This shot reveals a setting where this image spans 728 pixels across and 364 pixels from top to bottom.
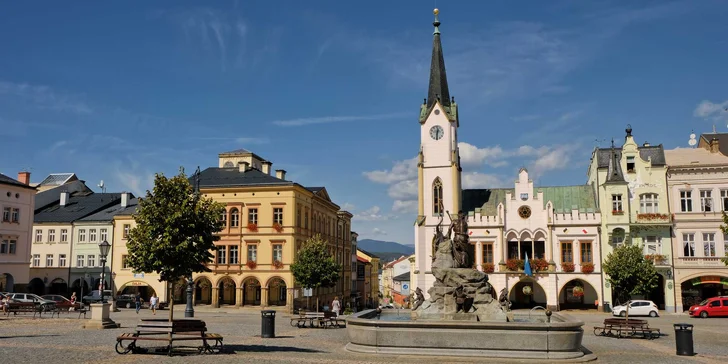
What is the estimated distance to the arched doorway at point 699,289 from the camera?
4372cm

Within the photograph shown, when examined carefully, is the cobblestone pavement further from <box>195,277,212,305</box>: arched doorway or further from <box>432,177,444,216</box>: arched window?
<box>195,277,212,305</box>: arched doorway

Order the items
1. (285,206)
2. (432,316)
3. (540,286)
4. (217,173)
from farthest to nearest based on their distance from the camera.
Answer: (217,173)
(285,206)
(540,286)
(432,316)

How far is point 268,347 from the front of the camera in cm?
1969

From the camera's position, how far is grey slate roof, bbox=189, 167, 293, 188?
53.0m

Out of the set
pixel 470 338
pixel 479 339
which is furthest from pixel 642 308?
pixel 470 338

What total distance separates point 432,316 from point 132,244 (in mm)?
10811

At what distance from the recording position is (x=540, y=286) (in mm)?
47375

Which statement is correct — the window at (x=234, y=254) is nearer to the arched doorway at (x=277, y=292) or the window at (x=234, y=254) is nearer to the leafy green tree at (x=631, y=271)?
the arched doorway at (x=277, y=292)

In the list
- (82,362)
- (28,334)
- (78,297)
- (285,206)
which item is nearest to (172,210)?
(82,362)

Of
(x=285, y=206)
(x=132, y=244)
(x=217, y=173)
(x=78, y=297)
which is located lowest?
(x=78, y=297)

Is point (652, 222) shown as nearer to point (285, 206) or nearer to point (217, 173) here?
point (285, 206)

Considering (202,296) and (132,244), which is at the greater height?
(132,244)

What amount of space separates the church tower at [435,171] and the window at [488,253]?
353 centimetres

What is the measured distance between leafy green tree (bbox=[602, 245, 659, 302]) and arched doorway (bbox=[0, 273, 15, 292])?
157 ft
